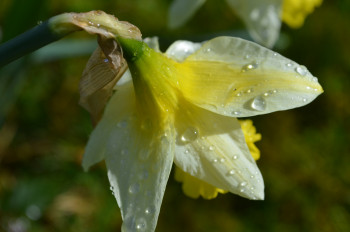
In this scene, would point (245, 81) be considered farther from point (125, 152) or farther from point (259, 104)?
point (125, 152)

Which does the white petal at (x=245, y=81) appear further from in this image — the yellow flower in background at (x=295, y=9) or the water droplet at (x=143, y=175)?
the yellow flower in background at (x=295, y=9)

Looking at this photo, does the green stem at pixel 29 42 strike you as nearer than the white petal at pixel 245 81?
Yes

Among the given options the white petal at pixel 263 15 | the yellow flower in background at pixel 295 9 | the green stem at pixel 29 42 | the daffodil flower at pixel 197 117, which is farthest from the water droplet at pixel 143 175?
the yellow flower in background at pixel 295 9

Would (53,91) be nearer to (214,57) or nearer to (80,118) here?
(80,118)

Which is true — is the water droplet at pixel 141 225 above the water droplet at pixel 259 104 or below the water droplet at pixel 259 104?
below

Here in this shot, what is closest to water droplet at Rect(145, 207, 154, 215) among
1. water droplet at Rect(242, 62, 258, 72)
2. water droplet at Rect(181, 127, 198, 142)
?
water droplet at Rect(181, 127, 198, 142)

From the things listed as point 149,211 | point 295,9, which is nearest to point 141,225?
point 149,211

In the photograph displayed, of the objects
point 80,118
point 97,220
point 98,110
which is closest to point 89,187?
point 97,220
